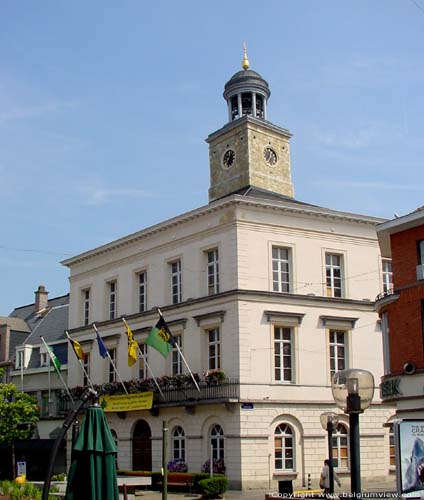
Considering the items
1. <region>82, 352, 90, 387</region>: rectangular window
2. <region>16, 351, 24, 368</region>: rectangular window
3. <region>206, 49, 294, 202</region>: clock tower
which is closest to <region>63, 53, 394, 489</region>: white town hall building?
<region>82, 352, 90, 387</region>: rectangular window

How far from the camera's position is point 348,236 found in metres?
42.6

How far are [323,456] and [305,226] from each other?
37.2ft

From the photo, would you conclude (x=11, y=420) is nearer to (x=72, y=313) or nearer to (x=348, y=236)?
(x=72, y=313)

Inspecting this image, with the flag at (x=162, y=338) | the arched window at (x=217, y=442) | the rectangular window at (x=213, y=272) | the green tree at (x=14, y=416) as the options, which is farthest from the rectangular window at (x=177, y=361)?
the green tree at (x=14, y=416)

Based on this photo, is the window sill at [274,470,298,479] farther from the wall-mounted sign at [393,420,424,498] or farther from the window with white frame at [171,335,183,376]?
the wall-mounted sign at [393,420,424,498]

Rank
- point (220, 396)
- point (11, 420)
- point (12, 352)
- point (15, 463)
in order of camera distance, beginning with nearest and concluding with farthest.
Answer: point (220, 396), point (11, 420), point (15, 463), point (12, 352)

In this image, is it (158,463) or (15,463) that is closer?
(158,463)

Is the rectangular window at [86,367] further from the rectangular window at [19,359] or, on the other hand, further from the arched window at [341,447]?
the arched window at [341,447]

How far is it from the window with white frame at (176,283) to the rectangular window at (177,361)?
2.17 m

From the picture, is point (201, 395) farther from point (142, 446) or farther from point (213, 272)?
point (142, 446)

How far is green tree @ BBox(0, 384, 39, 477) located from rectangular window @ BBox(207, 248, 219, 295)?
1677cm

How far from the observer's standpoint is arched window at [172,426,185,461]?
1614 inches

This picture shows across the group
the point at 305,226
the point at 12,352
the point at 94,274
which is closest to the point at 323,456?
the point at 305,226

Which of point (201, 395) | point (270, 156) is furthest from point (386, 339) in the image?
point (270, 156)
